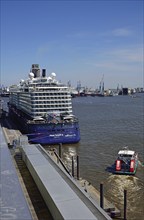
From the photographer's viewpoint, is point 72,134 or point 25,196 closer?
point 25,196

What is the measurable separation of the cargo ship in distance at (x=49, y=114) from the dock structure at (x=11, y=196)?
932 inches

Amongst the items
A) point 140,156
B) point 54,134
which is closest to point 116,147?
point 140,156

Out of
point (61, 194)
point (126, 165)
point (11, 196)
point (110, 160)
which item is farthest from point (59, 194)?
point (110, 160)

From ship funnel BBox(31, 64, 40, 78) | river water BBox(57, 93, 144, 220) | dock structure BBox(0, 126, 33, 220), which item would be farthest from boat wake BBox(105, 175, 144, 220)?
ship funnel BBox(31, 64, 40, 78)

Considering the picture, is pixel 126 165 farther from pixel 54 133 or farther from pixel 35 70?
pixel 35 70

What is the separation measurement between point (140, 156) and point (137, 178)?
25.5 feet

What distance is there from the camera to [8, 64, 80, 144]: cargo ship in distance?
42500 millimetres

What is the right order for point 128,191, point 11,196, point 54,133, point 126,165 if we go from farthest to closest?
point 54,133 < point 126,165 < point 128,191 < point 11,196

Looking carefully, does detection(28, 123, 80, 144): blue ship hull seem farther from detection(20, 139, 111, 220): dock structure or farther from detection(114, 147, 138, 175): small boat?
detection(20, 139, 111, 220): dock structure

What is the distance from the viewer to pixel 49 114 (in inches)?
1818

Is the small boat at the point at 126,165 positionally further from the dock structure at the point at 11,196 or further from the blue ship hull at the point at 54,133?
the blue ship hull at the point at 54,133

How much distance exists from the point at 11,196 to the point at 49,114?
33343 mm

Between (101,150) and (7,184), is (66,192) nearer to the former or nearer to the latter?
(7,184)

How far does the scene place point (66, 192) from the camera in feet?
38.4
